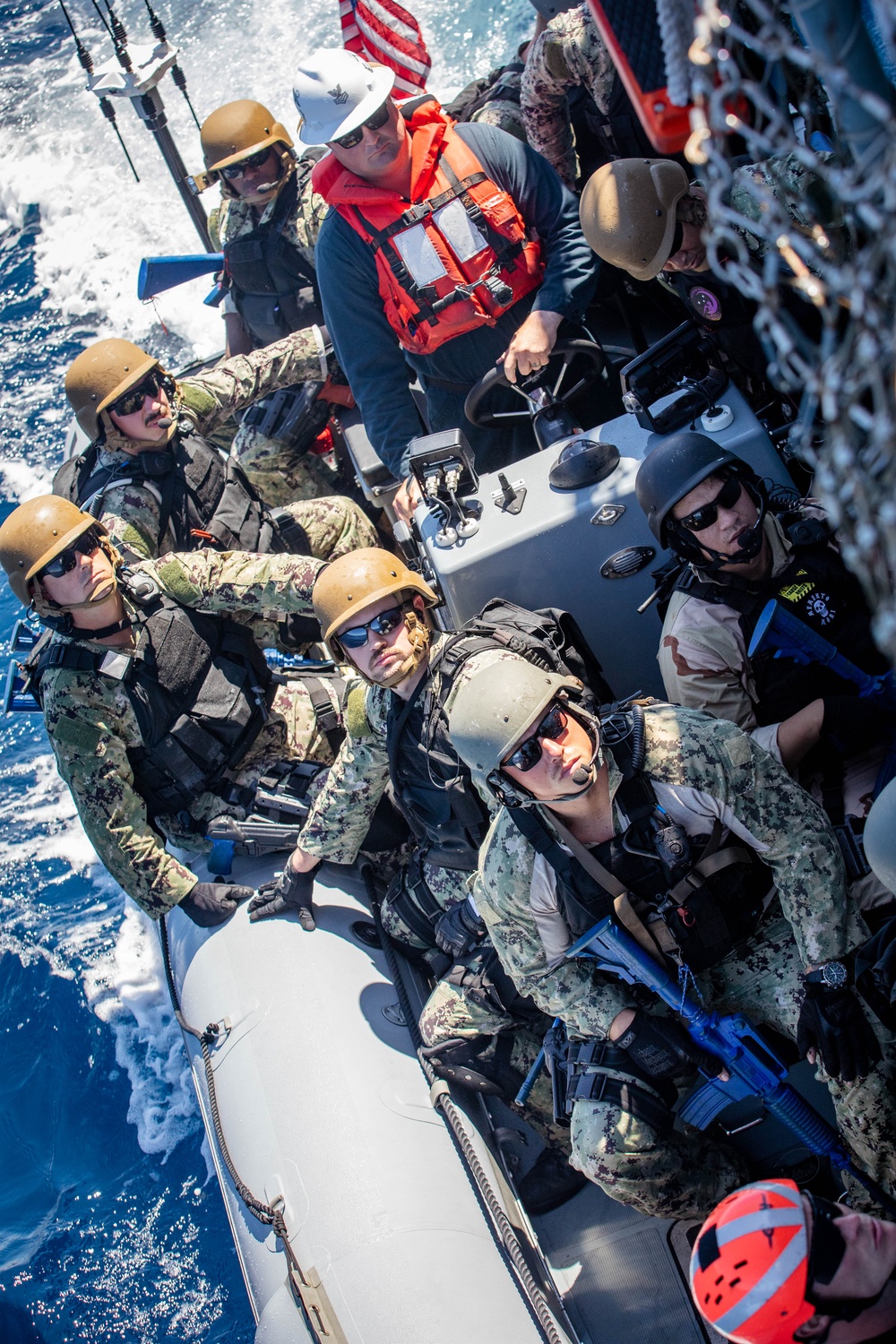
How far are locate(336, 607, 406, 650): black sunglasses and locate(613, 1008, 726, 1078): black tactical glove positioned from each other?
49.0 inches

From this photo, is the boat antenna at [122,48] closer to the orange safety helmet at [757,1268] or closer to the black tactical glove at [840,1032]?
the black tactical glove at [840,1032]

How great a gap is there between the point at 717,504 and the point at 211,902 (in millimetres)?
2259

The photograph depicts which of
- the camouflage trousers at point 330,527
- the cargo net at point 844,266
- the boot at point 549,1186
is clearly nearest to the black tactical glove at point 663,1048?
the boot at point 549,1186

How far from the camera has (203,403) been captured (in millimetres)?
4707

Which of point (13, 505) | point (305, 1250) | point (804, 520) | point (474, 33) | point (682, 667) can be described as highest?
point (474, 33)

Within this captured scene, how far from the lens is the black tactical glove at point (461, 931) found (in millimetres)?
3336

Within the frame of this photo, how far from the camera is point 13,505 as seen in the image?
7.96 m

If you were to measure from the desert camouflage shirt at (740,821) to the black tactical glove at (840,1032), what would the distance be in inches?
3.6

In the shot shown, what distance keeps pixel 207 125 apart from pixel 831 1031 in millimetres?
4810

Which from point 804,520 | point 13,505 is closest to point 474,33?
point 13,505

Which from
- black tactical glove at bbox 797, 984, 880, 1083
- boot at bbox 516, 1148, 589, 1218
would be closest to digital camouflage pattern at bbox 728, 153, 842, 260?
black tactical glove at bbox 797, 984, 880, 1083

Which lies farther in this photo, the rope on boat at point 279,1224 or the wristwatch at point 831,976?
the rope on boat at point 279,1224

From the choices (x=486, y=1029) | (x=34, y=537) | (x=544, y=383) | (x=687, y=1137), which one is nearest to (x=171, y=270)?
(x=34, y=537)

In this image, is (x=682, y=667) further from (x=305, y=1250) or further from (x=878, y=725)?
(x=305, y=1250)
